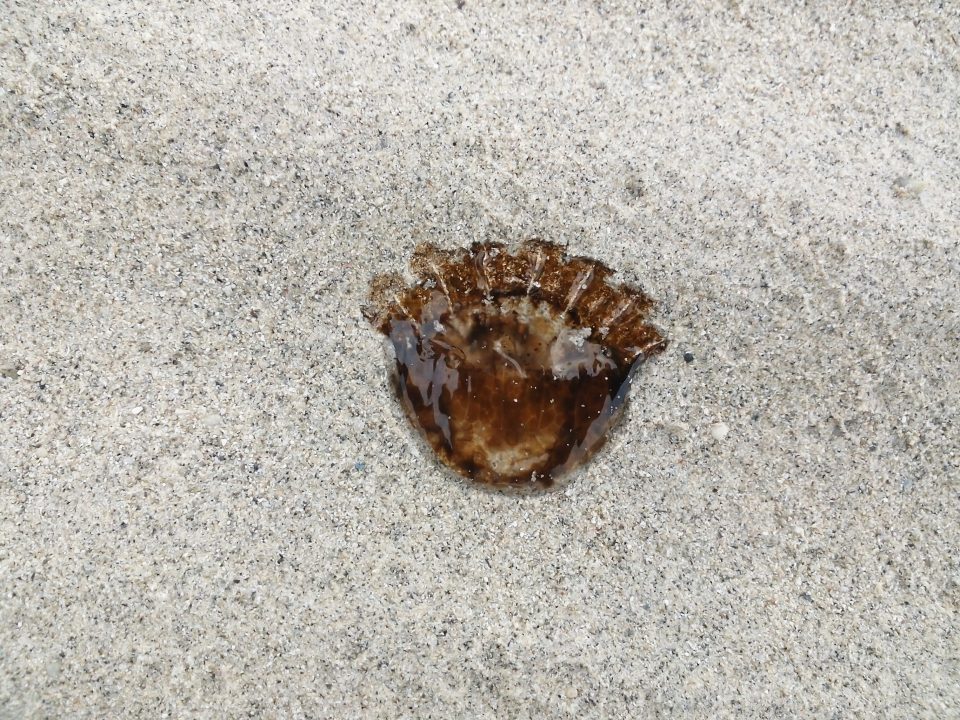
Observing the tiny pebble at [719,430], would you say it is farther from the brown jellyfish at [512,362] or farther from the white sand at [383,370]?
the brown jellyfish at [512,362]

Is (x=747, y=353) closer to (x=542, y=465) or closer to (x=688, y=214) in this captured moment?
(x=688, y=214)

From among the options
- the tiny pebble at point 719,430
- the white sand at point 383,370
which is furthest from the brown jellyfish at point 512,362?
the tiny pebble at point 719,430

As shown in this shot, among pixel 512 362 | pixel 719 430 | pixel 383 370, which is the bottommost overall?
pixel 383 370

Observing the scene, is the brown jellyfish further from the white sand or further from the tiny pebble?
the tiny pebble

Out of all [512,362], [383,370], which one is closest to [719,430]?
[512,362]

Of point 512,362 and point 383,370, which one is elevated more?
point 512,362

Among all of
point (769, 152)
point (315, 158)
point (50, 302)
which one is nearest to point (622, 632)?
point (769, 152)

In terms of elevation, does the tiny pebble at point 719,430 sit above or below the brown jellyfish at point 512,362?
above

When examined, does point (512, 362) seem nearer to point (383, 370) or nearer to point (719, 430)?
point (383, 370)
